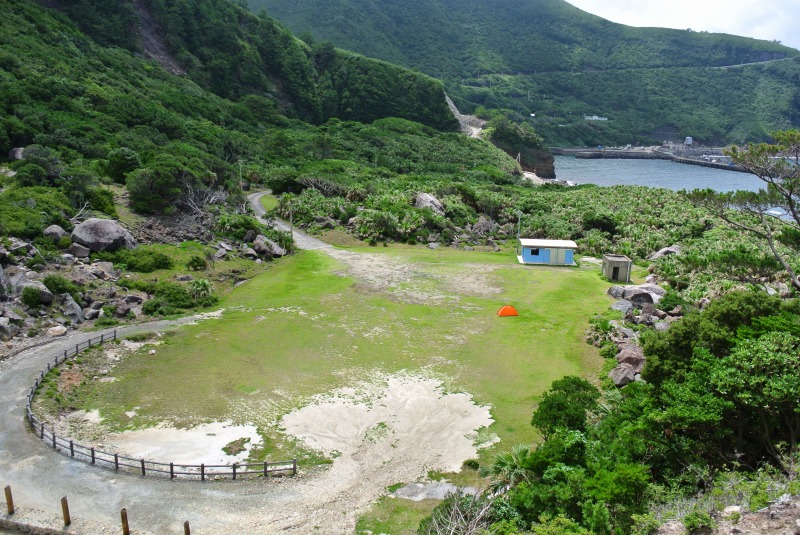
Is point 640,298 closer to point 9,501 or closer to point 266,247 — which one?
point 266,247

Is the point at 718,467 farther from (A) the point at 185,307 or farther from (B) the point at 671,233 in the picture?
(B) the point at 671,233

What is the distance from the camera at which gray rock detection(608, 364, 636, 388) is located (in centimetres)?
3039

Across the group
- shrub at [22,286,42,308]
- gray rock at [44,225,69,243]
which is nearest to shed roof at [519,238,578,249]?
gray rock at [44,225,69,243]

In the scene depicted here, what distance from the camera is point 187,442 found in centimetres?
2572

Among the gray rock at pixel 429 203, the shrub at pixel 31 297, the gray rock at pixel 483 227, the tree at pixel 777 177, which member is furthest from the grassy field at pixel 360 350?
the gray rock at pixel 429 203

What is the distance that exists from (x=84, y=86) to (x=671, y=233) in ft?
293

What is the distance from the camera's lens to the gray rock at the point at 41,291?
38.2m

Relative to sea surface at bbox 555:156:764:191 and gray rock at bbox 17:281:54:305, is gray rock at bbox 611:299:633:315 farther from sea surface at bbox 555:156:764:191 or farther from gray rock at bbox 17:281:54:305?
sea surface at bbox 555:156:764:191

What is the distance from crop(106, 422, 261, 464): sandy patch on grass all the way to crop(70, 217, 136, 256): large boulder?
1074 inches

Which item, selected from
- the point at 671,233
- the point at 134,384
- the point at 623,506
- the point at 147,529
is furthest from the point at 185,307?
the point at 671,233

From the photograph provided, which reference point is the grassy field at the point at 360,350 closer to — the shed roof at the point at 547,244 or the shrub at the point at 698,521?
the shed roof at the point at 547,244

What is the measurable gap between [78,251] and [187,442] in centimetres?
2878

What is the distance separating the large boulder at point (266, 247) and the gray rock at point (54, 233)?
17.4m

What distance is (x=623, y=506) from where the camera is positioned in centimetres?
1770
